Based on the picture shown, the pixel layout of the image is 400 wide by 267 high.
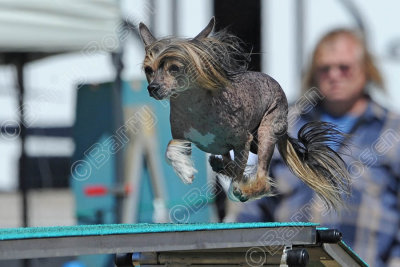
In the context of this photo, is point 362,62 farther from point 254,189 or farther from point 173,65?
point 173,65

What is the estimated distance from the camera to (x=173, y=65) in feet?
7.47

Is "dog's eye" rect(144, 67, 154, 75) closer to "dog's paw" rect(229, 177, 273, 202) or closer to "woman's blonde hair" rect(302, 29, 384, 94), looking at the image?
"dog's paw" rect(229, 177, 273, 202)

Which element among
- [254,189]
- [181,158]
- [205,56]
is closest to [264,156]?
[254,189]

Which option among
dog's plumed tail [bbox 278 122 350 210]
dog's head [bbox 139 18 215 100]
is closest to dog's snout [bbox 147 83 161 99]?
dog's head [bbox 139 18 215 100]

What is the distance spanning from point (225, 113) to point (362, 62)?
2.49m

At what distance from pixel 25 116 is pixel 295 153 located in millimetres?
3871

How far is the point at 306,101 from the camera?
13.2 ft

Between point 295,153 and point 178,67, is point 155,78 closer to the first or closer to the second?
point 178,67

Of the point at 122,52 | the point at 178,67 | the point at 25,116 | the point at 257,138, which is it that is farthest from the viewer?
the point at 25,116

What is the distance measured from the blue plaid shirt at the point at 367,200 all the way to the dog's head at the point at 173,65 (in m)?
2.34

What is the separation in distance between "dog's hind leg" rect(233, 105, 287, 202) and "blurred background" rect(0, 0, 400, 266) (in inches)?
77.3

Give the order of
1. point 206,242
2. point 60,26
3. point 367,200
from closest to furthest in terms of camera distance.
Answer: point 206,242
point 367,200
point 60,26

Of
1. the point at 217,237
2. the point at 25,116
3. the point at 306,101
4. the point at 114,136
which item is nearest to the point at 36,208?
the point at 25,116

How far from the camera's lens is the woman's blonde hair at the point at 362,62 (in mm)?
4727
